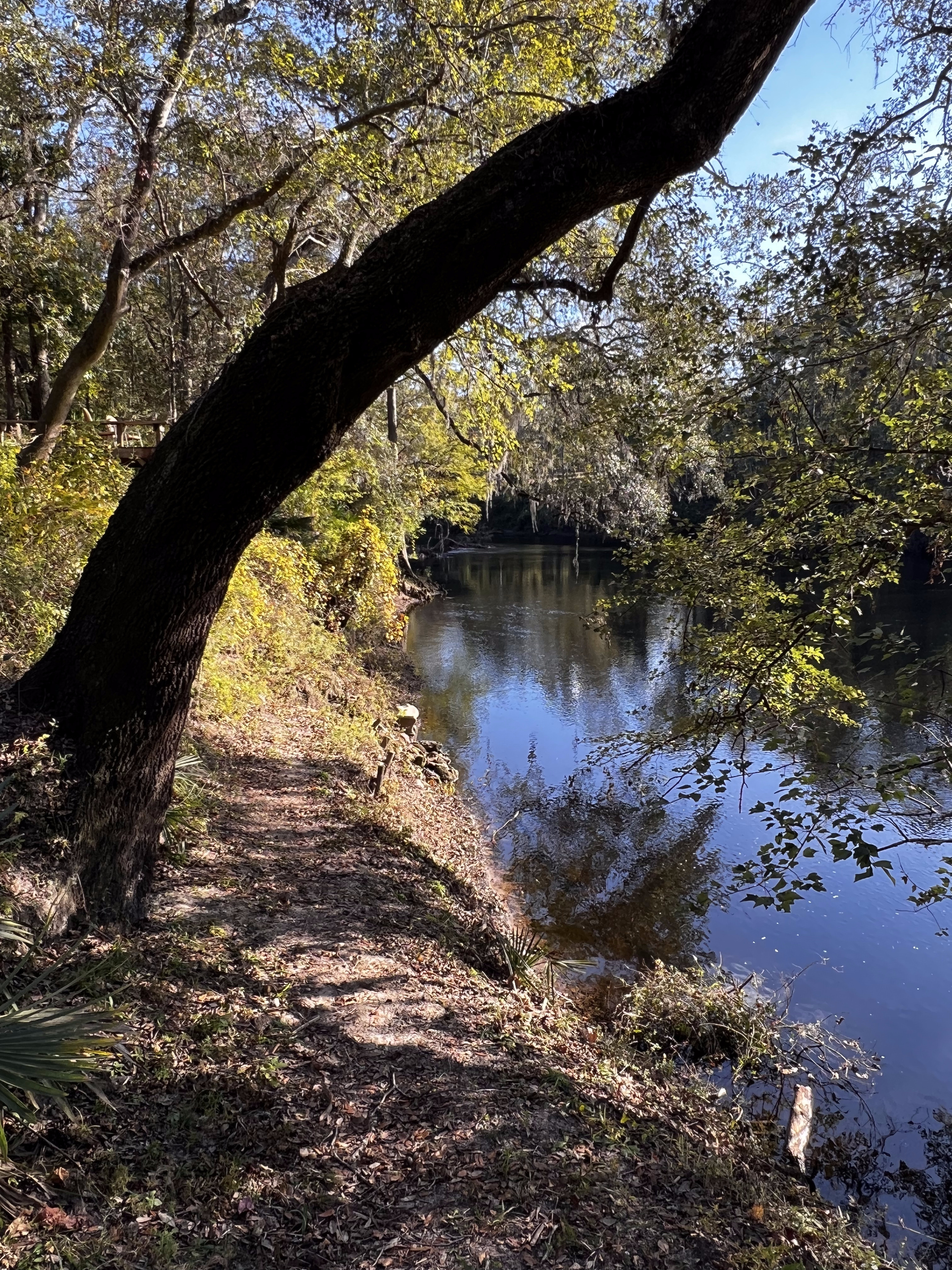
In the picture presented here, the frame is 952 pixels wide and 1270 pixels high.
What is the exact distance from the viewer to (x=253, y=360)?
10.3ft

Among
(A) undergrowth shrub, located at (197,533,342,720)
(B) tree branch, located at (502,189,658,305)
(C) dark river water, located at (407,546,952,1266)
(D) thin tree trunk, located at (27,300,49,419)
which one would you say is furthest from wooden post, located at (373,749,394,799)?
(D) thin tree trunk, located at (27,300,49,419)

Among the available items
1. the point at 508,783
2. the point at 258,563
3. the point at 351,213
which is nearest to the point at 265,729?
the point at 258,563

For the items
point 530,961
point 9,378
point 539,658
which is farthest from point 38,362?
point 530,961

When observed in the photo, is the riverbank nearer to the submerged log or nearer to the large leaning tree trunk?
the submerged log

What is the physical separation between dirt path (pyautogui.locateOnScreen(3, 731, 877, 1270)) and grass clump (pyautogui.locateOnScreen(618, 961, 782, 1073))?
60 centimetres

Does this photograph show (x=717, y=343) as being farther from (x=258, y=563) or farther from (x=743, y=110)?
(x=258, y=563)

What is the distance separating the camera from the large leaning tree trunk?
276 centimetres

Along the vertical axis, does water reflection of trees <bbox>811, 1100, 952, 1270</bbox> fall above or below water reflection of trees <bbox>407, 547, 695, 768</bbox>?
below

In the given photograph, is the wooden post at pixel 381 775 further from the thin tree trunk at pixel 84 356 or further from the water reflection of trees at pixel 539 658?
the thin tree trunk at pixel 84 356

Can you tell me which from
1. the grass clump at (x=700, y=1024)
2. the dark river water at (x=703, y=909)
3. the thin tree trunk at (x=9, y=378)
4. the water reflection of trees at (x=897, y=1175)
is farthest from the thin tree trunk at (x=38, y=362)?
the water reflection of trees at (x=897, y=1175)

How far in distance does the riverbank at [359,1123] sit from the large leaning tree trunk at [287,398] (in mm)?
860

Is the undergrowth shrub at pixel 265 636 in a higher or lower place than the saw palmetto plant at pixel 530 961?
higher

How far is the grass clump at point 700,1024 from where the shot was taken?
5.20 m

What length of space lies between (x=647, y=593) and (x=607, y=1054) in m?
3.48
